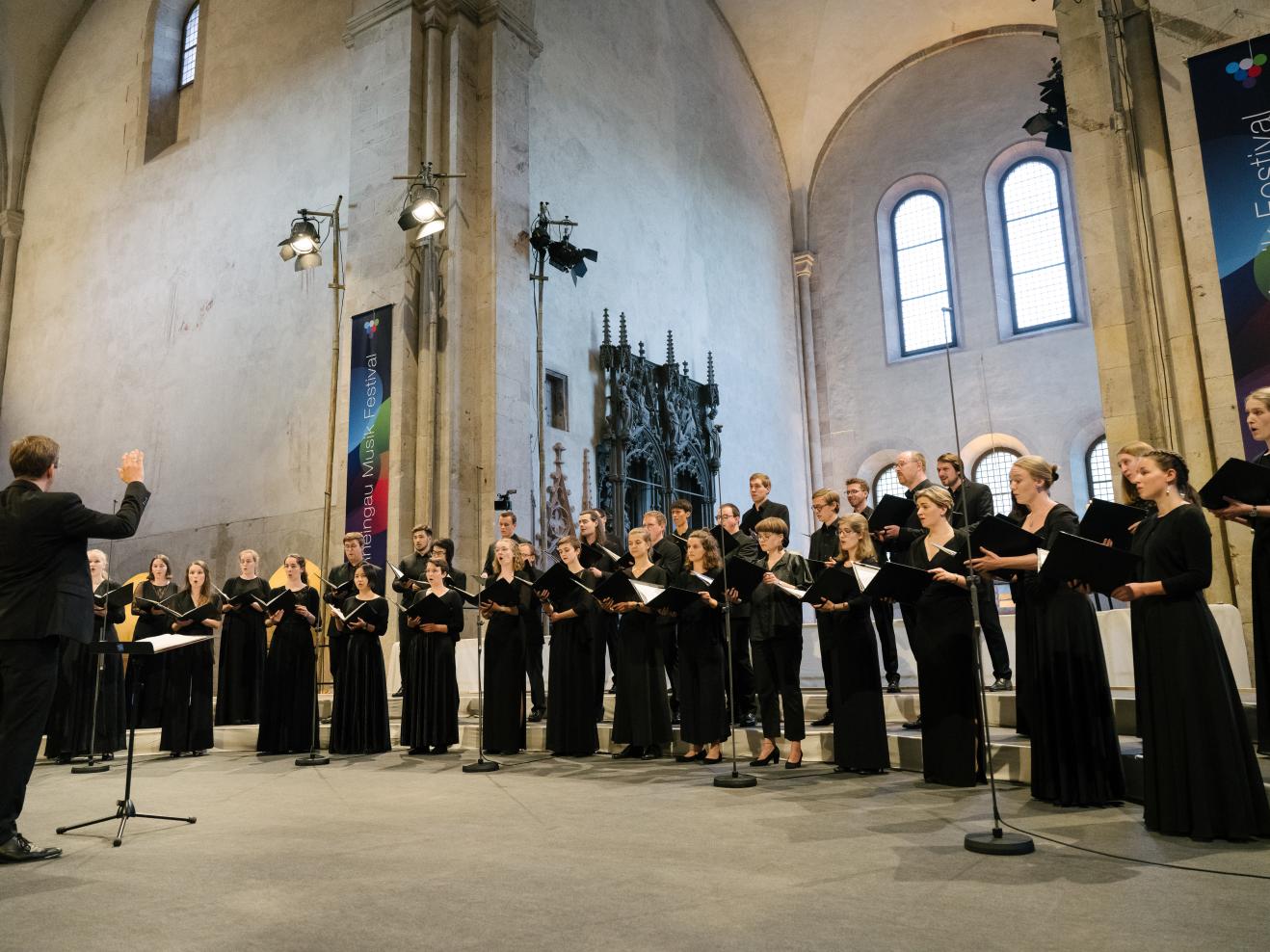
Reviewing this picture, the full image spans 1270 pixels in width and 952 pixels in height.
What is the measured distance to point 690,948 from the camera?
264cm

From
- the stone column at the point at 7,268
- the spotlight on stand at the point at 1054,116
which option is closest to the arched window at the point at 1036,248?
the spotlight on stand at the point at 1054,116

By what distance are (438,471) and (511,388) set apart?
1.36 meters

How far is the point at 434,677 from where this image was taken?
801cm

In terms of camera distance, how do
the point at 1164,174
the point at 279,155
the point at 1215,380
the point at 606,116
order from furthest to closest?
the point at 606,116 < the point at 279,155 < the point at 1164,174 < the point at 1215,380

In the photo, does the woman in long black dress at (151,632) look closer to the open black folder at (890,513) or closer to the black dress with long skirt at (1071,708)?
the open black folder at (890,513)

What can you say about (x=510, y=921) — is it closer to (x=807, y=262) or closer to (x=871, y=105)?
(x=807, y=262)

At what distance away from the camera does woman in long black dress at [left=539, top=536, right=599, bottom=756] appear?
7.46 m

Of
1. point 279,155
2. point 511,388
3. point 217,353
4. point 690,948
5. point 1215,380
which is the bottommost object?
point 690,948

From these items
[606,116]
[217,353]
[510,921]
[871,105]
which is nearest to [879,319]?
[871,105]

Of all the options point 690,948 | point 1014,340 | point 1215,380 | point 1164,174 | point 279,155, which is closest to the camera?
point 690,948

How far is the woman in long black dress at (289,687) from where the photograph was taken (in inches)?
329

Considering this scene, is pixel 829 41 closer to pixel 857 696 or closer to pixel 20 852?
pixel 857 696

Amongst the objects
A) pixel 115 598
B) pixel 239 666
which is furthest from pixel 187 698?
pixel 239 666

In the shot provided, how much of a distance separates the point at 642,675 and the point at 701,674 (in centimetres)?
54
